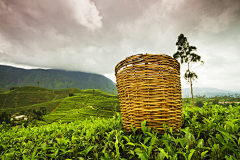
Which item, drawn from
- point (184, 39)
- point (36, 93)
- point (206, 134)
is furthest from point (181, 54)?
point (36, 93)

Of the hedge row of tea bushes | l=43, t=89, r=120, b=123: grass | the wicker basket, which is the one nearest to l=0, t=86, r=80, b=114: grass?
l=43, t=89, r=120, b=123: grass

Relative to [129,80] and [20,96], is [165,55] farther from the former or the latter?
[20,96]

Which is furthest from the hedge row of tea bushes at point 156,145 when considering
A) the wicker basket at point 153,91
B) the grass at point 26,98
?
the grass at point 26,98

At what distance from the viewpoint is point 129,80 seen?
133cm

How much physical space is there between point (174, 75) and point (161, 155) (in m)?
0.86

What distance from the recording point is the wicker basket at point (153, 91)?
122 cm

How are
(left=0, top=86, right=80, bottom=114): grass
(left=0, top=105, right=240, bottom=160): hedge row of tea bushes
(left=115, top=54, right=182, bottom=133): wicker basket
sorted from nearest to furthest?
(left=0, top=105, right=240, bottom=160): hedge row of tea bushes < (left=115, top=54, right=182, bottom=133): wicker basket < (left=0, top=86, right=80, bottom=114): grass

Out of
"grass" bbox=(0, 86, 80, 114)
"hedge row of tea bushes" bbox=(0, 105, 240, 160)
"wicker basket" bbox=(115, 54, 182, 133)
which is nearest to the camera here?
"hedge row of tea bushes" bbox=(0, 105, 240, 160)

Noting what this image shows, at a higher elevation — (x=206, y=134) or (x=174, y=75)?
(x=174, y=75)

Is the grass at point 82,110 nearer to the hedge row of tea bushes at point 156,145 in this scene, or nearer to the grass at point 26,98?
the grass at point 26,98

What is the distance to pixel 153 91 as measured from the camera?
1.25m

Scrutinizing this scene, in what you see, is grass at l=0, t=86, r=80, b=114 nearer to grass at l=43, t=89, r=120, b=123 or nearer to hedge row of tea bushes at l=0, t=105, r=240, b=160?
grass at l=43, t=89, r=120, b=123

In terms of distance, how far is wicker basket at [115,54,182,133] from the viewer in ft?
4.00

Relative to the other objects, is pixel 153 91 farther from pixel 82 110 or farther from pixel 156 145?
pixel 82 110
